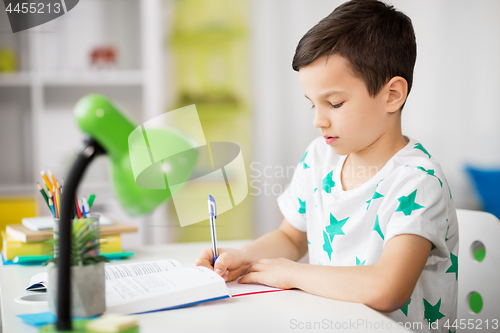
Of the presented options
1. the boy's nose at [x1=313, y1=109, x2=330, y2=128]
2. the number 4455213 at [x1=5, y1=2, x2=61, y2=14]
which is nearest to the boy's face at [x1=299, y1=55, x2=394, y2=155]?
the boy's nose at [x1=313, y1=109, x2=330, y2=128]

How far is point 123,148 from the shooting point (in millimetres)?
481

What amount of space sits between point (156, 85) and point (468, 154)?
5.36 feet

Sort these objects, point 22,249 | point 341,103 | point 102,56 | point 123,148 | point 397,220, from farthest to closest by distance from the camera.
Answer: point 102,56
point 22,249
point 341,103
point 397,220
point 123,148

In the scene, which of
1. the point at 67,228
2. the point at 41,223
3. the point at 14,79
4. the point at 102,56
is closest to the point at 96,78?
the point at 102,56

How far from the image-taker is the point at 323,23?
901mm

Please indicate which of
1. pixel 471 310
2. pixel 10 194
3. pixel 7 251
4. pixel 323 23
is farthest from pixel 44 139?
pixel 471 310

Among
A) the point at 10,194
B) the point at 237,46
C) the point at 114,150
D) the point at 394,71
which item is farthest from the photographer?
the point at 237,46

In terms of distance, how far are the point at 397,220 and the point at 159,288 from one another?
365mm

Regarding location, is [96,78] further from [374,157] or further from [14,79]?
[374,157]

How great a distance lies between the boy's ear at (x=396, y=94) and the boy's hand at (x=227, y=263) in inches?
14.8

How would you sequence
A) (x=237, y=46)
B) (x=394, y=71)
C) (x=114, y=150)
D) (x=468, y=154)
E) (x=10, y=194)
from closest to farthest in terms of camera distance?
(x=114, y=150) → (x=394, y=71) → (x=10, y=194) → (x=237, y=46) → (x=468, y=154)

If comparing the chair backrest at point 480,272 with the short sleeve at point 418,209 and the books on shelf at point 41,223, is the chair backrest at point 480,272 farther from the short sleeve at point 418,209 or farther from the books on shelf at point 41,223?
the books on shelf at point 41,223

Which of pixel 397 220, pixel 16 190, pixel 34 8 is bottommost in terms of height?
pixel 16 190

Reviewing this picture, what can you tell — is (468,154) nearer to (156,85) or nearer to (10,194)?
(156,85)
